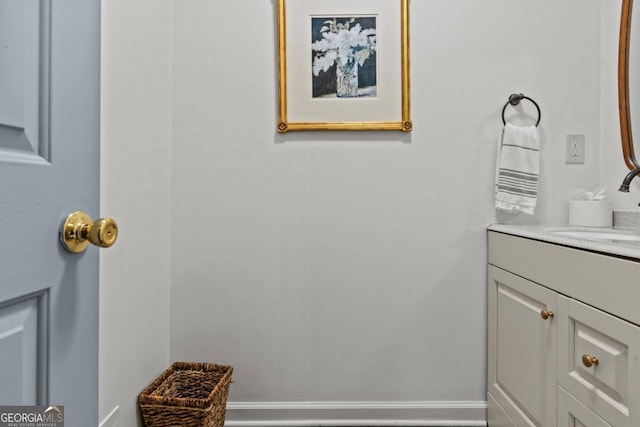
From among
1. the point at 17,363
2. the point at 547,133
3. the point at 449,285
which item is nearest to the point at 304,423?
the point at 449,285

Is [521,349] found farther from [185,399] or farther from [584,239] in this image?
[185,399]

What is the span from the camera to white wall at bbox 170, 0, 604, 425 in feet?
5.29

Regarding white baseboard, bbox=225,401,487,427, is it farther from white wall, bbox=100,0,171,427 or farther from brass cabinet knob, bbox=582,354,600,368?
brass cabinet knob, bbox=582,354,600,368

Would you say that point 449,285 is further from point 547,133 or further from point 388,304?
point 547,133

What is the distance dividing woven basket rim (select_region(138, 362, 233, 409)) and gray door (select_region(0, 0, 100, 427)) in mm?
744

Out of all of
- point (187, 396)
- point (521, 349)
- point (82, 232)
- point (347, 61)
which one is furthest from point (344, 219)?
point (82, 232)

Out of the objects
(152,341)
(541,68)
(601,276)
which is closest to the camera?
(601,276)

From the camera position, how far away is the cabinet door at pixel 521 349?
1167 mm

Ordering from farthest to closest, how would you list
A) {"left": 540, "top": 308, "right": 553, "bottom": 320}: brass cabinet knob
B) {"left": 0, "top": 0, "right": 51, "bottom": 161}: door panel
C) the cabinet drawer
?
{"left": 540, "top": 308, "right": 553, "bottom": 320}: brass cabinet knob → the cabinet drawer → {"left": 0, "top": 0, "right": 51, "bottom": 161}: door panel

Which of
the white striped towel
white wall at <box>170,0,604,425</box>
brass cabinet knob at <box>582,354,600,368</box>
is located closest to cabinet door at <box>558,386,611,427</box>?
brass cabinet knob at <box>582,354,600,368</box>

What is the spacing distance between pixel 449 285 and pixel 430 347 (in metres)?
0.26

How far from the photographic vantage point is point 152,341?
1487 mm

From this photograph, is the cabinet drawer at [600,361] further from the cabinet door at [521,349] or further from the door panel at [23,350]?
the door panel at [23,350]

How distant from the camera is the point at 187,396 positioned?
4.79 ft
